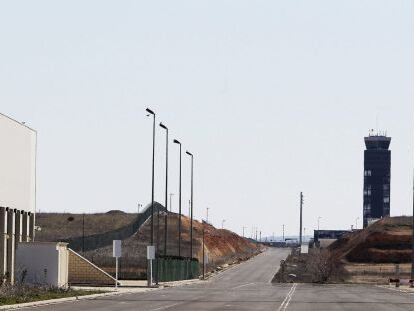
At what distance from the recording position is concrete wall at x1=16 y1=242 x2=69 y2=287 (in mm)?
63594

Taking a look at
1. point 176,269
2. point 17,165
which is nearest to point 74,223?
point 176,269

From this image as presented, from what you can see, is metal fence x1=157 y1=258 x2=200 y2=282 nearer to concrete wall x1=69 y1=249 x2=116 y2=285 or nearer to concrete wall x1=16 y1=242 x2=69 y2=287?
concrete wall x1=69 y1=249 x2=116 y2=285

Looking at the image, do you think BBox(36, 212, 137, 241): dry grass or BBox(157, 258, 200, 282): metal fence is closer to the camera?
BBox(157, 258, 200, 282): metal fence

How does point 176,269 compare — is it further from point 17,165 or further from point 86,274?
point 17,165

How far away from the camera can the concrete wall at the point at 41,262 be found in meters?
63.6

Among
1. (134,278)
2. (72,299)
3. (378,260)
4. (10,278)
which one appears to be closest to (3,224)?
(10,278)

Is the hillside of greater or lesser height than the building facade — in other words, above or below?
below

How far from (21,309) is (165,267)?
47292mm

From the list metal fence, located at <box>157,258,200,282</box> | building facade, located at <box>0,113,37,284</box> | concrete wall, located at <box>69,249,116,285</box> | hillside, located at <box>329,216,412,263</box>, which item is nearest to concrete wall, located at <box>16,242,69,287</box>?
building facade, located at <box>0,113,37,284</box>

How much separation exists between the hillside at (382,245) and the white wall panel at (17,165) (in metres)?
96.1

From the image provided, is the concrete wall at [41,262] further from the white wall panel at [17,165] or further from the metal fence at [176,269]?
the metal fence at [176,269]

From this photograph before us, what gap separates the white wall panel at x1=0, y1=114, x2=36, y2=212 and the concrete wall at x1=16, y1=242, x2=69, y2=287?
11.3 feet

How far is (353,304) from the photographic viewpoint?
51.2 metres

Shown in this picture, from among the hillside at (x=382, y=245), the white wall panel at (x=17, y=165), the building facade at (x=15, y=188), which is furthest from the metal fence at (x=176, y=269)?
the hillside at (x=382, y=245)
